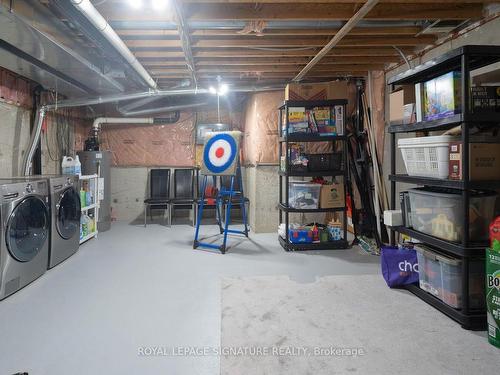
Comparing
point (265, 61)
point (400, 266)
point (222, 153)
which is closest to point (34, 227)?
point (222, 153)

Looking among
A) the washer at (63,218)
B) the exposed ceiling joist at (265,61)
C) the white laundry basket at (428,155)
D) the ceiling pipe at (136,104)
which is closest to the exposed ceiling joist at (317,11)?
the exposed ceiling joist at (265,61)

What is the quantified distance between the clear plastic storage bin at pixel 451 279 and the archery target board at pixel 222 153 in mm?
2426

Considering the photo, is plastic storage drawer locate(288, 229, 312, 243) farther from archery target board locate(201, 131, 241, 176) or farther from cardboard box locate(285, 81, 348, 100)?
cardboard box locate(285, 81, 348, 100)

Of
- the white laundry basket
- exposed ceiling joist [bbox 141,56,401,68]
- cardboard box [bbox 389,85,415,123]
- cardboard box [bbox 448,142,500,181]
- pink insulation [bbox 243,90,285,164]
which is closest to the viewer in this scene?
cardboard box [bbox 448,142,500,181]

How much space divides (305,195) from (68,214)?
9.14 ft

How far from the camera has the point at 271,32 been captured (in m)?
2.96

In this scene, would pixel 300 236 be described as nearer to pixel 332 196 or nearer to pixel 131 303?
pixel 332 196

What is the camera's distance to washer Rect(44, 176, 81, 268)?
10.2 feet

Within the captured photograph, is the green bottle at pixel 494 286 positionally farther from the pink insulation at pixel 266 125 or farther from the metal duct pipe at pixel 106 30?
the pink insulation at pixel 266 125

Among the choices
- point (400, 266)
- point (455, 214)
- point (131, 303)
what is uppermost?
point (455, 214)

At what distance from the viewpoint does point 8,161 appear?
154 inches

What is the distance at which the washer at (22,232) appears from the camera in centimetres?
240

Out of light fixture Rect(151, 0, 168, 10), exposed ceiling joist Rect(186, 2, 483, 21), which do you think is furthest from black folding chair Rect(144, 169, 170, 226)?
light fixture Rect(151, 0, 168, 10)

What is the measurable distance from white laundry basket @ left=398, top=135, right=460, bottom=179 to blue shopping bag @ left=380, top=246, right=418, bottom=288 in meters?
0.67
